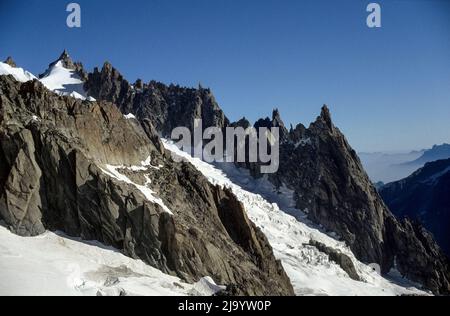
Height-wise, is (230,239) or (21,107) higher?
(21,107)

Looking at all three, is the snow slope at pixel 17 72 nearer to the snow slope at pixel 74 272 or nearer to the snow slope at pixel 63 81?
the snow slope at pixel 63 81

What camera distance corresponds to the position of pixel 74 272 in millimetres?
48469

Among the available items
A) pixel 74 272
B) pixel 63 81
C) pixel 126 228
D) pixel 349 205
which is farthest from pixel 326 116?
pixel 74 272

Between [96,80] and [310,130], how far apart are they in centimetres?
6901

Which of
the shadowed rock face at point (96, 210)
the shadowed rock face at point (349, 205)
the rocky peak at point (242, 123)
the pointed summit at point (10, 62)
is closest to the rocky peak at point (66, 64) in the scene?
the pointed summit at point (10, 62)

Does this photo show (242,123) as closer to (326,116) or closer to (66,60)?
(326,116)

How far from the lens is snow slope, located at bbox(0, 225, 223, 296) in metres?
44.2

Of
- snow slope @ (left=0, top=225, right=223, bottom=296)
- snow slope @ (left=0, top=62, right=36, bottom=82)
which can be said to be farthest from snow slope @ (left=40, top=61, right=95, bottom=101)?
snow slope @ (left=0, top=225, right=223, bottom=296)

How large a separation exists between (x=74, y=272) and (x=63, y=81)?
399 feet

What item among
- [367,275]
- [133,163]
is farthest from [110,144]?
[367,275]

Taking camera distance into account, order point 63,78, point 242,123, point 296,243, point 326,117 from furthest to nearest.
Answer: point 63,78 → point 242,123 → point 326,117 → point 296,243
